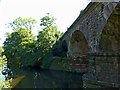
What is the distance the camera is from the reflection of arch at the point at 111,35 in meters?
15.8

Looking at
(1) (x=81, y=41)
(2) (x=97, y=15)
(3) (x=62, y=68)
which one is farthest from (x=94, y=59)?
(3) (x=62, y=68)

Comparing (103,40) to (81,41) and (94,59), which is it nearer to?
(94,59)

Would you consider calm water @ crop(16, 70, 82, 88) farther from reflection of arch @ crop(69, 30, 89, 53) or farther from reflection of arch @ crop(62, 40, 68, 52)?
reflection of arch @ crop(62, 40, 68, 52)

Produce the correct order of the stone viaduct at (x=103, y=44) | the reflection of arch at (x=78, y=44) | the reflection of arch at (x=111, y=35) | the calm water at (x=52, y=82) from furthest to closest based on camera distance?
the reflection of arch at (x=78, y=44)
the calm water at (x=52, y=82)
the reflection of arch at (x=111, y=35)
the stone viaduct at (x=103, y=44)

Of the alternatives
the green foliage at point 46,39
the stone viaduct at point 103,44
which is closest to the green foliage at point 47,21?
the green foliage at point 46,39

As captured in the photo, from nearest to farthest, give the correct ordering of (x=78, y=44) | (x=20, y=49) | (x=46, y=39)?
(x=78, y=44)
(x=46, y=39)
(x=20, y=49)

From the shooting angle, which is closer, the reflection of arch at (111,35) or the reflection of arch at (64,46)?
the reflection of arch at (111,35)

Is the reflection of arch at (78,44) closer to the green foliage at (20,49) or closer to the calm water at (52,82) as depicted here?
the calm water at (52,82)

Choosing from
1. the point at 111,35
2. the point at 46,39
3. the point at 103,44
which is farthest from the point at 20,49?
the point at 111,35

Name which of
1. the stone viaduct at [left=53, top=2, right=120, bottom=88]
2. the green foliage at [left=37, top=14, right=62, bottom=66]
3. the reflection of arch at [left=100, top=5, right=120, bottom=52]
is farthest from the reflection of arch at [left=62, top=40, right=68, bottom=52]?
the reflection of arch at [left=100, top=5, right=120, bottom=52]

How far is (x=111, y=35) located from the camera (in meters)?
16.3

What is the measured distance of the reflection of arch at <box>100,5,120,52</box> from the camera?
15789 millimetres

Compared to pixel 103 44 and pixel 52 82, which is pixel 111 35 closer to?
pixel 103 44

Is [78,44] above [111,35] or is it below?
above
